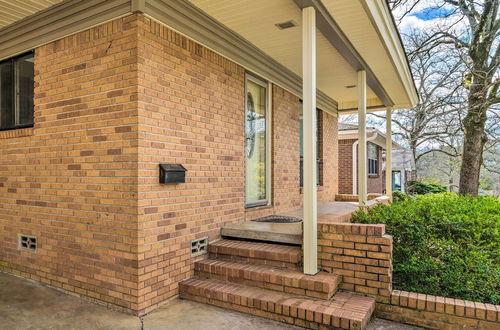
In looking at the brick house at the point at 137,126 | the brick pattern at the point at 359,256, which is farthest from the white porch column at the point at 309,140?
the brick pattern at the point at 359,256

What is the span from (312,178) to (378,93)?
4.48 meters

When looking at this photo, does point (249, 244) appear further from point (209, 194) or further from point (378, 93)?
point (378, 93)

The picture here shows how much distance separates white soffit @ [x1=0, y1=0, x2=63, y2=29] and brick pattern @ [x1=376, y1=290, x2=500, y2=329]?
4.58 m

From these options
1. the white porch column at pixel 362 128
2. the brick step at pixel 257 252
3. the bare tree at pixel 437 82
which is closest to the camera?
the brick step at pixel 257 252

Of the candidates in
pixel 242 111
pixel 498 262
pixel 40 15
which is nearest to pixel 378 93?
pixel 242 111

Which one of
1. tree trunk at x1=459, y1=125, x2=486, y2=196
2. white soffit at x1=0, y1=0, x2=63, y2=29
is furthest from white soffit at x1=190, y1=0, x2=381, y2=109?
tree trunk at x1=459, y1=125, x2=486, y2=196

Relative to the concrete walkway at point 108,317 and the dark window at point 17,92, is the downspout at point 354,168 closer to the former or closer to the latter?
the concrete walkway at point 108,317

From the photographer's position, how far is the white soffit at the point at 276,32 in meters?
A: 3.68

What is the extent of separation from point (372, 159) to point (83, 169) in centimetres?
1464

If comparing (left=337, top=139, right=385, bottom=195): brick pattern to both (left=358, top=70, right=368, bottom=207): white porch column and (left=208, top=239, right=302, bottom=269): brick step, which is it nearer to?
(left=358, top=70, right=368, bottom=207): white porch column

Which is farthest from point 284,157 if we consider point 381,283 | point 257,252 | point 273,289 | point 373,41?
point 381,283

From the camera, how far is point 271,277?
3309mm

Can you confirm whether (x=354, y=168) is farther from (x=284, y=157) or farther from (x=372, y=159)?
(x=284, y=157)

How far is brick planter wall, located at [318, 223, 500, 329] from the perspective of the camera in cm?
288
